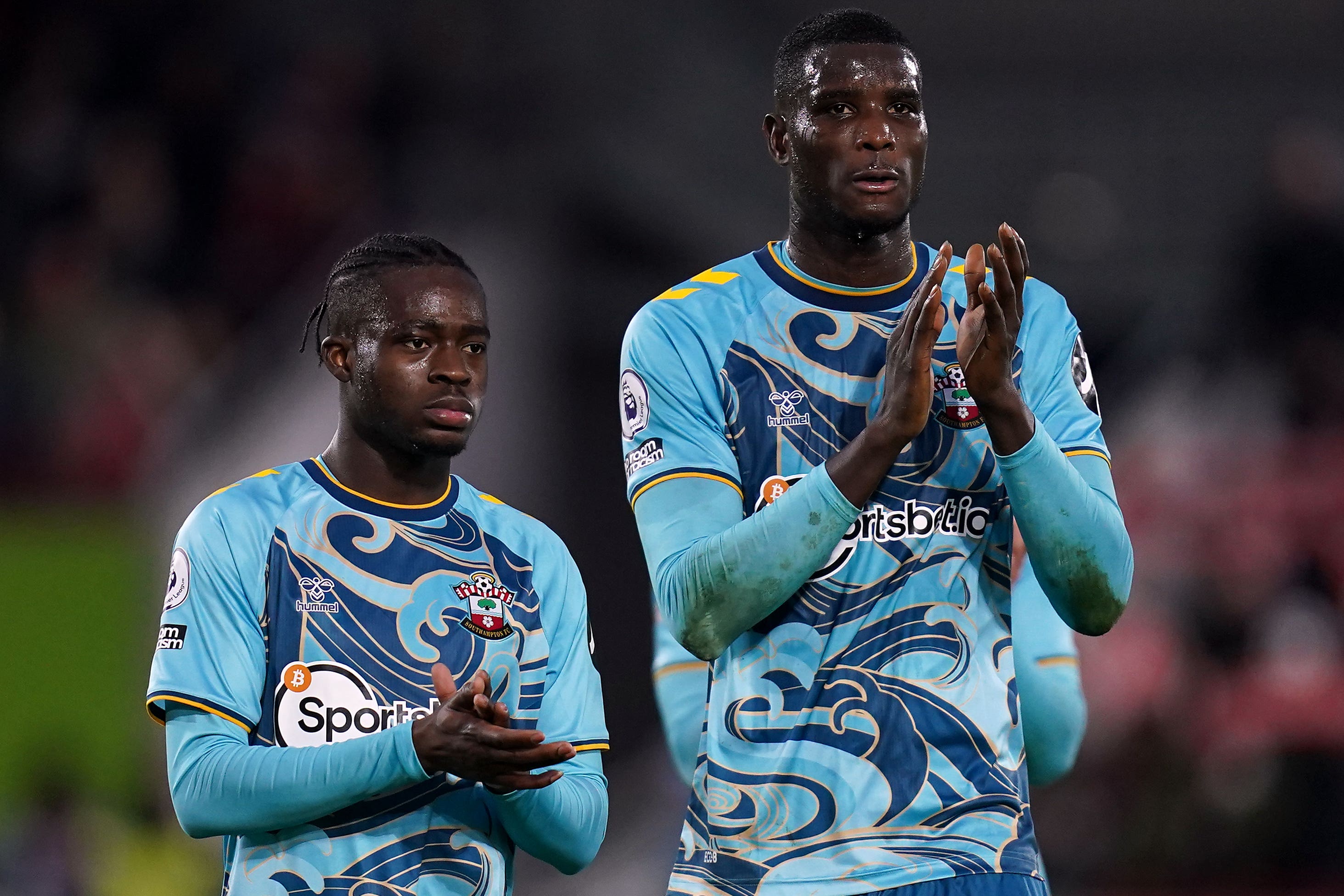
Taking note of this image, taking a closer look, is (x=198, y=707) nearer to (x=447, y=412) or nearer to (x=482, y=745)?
(x=482, y=745)

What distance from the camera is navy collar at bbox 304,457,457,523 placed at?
3.08 metres

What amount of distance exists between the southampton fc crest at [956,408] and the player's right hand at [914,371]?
0.16 metres

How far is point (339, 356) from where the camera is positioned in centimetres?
318

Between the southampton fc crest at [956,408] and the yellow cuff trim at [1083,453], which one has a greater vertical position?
the southampton fc crest at [956,408]

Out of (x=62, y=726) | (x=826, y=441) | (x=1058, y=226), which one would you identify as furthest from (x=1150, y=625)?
(x=826, y=441)

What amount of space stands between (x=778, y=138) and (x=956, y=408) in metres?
0.61

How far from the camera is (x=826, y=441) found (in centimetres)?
284

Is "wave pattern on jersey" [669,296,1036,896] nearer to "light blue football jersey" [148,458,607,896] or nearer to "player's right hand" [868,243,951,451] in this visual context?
"player's right hand" [868,243,951,451]

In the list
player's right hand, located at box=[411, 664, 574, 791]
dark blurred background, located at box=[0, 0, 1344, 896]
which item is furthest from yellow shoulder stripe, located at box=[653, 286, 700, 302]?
dark blurred background, located at box=[0, 0, 1344, 896]

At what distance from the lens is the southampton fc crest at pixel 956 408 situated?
2852mm

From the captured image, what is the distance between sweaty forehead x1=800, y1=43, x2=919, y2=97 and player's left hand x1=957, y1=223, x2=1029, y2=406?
0.39 metres

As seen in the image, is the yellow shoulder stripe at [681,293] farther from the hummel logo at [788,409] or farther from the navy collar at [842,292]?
the hummel logo at [788,409]

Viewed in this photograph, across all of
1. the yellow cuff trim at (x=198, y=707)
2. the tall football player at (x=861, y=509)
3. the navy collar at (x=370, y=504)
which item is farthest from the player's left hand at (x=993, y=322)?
the yellow cuff trim at (x=198, y=707)

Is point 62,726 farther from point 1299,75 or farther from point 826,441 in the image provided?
point 1299,75
